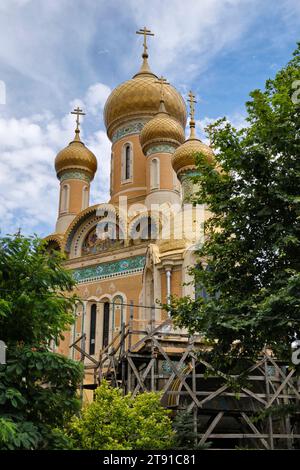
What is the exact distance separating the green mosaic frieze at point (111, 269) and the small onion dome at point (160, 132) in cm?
661

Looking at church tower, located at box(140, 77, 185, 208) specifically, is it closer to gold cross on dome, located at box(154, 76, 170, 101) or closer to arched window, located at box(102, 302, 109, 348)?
gold cross on dome, located at box(154, 76, 170, 101)

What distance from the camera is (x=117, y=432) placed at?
11.3m

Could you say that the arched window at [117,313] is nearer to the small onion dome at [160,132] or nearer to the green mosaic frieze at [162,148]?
the green mosaic frieze at [162,148]

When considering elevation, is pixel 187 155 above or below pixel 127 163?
below

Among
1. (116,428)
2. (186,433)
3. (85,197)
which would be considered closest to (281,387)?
(186,433)

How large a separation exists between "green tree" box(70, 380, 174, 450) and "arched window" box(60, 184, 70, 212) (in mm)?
20056

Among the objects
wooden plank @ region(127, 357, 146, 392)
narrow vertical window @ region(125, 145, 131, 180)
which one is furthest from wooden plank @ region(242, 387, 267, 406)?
narrow vertical window @ region(125, 145, 131, 180)

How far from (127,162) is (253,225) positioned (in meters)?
20.9

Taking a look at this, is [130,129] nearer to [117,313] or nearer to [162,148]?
[162,148]

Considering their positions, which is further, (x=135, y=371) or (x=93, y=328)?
(x=93, y=328)

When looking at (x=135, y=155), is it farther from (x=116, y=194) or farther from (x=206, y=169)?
(x=206, y=169)

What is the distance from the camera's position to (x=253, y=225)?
33.3 ft

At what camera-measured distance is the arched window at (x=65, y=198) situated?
103ft

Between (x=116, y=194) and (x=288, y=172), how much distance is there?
20.3 meters
